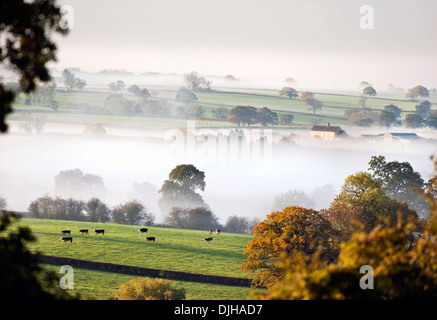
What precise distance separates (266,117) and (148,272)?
424ft

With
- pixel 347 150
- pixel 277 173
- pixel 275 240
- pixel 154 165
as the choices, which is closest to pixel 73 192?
pixel 154 165

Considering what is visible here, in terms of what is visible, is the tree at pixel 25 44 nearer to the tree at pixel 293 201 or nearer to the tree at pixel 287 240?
the tree at pixel 287 240

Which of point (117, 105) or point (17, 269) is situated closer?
point (17, 269)

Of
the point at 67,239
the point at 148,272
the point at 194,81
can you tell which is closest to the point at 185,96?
the point at 194,81

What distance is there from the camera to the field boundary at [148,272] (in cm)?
4597

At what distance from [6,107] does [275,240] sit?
27682 mm

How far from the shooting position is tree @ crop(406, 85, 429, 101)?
181375mm

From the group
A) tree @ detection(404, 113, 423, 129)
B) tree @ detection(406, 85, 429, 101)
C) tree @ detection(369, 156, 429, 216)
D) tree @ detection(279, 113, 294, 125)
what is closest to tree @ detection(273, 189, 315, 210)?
tree @ detection(279, 113, 294, 125)

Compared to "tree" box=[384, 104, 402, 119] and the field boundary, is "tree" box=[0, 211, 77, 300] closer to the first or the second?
the field boundary

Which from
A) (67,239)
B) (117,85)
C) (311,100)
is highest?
(117,85)

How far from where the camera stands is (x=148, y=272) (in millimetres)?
48094

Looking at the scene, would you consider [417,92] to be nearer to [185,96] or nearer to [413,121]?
[413,121]

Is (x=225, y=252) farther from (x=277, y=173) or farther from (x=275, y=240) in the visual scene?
(x=277, y=173)

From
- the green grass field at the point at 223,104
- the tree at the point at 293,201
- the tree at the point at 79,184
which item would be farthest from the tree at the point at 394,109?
the tree at the point at 79,184
